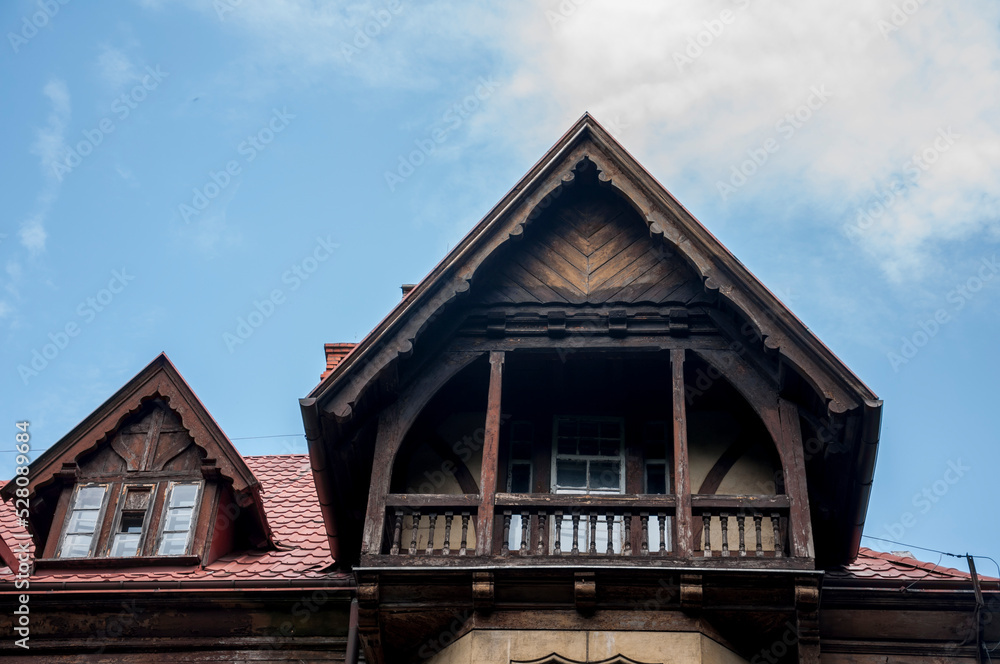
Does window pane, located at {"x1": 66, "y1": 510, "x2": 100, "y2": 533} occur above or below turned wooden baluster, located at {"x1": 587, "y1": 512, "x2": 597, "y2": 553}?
above

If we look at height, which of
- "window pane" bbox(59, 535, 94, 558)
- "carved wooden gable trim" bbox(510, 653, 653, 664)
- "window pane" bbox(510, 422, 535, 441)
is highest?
"window pane" bbox(510, 422, 535, 441)

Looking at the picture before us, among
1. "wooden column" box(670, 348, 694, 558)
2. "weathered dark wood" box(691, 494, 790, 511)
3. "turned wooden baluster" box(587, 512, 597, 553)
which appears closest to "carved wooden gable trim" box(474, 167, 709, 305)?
"wooden column" box(670, 348, 694, 558)

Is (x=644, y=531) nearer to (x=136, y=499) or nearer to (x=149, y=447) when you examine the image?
(x=136, y=499)

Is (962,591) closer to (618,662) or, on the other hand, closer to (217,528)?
(618,662)

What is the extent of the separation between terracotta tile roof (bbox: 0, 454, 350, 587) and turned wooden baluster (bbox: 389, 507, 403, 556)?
48.2 inches

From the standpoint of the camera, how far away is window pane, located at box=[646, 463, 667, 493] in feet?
45.4

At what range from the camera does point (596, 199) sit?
→ 14.8 meters

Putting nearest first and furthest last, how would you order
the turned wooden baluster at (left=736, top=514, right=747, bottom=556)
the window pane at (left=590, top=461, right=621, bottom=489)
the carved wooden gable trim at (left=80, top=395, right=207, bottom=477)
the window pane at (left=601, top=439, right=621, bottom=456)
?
the turned wooden baluster at (left=736, top=514, right=747, bottom=556) < the window pane at (left=590, top=461, right=621, bottom=489) < the window pane at (left=601, top=439, right=621, bottom=456) < the carved wooden gable trim at (left=80, top=395, right=207, bottom=477)

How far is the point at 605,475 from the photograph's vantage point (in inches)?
548

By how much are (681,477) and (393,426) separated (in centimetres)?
314

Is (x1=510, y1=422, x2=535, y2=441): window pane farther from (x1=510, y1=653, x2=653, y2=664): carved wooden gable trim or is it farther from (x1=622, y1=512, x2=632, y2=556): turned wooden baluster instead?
(x1=510, y1=653, x2=653, y2=664): carved wooden gable trim

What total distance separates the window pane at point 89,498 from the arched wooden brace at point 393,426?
3509 millimetres

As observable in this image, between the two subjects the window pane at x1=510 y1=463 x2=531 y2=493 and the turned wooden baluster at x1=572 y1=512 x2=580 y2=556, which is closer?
the turned wooden baluster at x1=572 y1=512 x2=580 y2=556

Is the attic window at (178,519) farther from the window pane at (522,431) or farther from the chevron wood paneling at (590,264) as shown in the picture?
the chevron wood paneling at (590,264)
